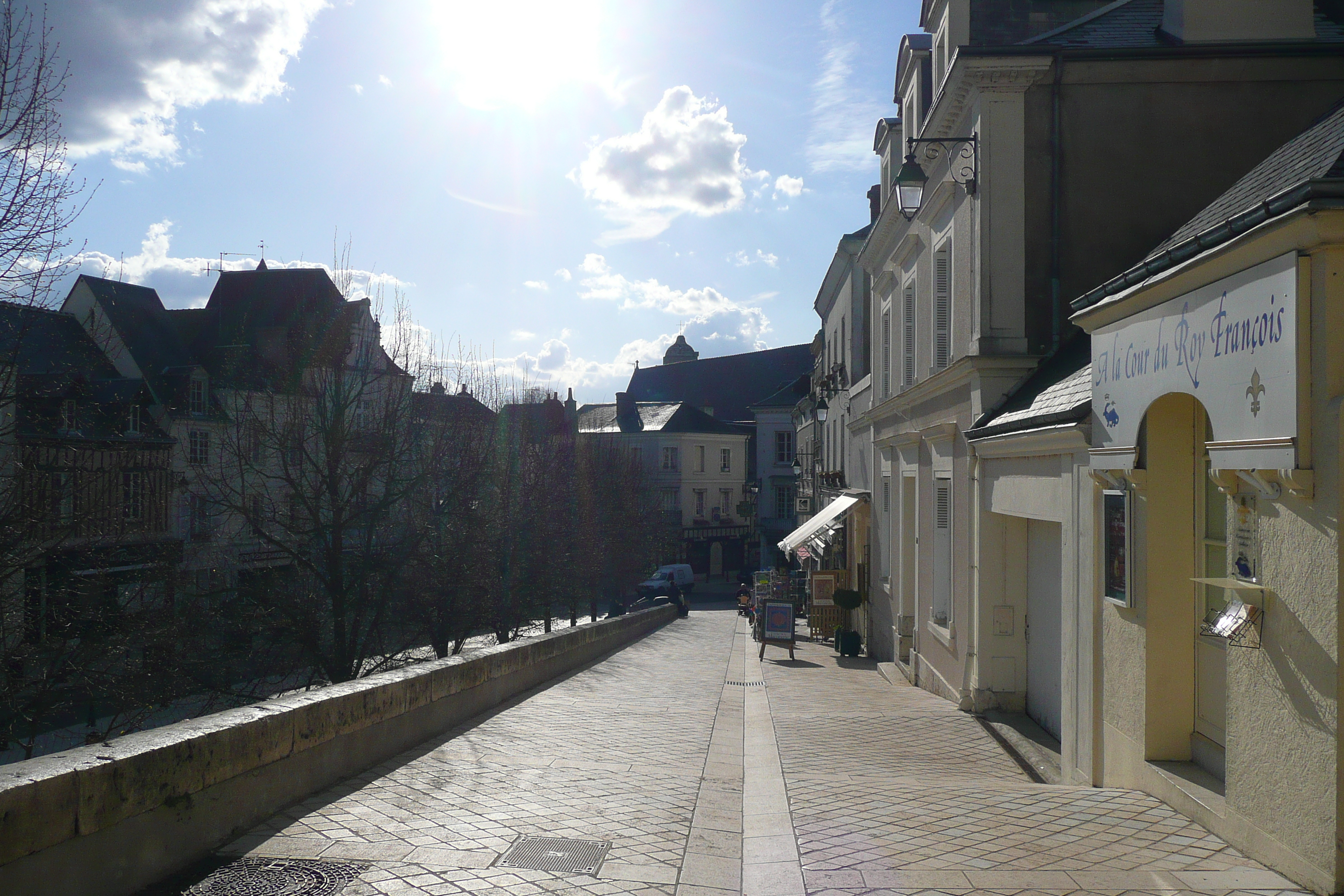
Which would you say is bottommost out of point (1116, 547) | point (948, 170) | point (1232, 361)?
point (1116, 547)

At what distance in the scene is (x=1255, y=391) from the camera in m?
4.48

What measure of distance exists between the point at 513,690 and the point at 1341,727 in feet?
27.8

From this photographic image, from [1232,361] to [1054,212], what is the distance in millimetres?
6700

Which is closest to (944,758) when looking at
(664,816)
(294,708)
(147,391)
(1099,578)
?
(1099,578)

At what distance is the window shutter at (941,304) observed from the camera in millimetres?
13289

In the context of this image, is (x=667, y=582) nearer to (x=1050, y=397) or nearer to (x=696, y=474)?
(x=696, y=474)

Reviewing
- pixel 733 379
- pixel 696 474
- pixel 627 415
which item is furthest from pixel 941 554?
pixel 733 379

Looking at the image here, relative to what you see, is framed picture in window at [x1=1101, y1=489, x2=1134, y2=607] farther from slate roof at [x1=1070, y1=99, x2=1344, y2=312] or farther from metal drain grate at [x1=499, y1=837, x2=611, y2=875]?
metal drain grate at [x1=499, y1=837, x2=611, y2=875]

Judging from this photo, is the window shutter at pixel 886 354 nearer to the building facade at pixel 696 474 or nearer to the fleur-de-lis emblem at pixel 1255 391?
the fleur-de-lis emblem at pixel 1255 391

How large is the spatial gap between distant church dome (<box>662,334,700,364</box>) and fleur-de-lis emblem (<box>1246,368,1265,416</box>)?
8617 cm

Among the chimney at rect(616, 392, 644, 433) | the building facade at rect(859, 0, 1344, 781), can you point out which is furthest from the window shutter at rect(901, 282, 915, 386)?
the chimney at rect(616, 392, 644, 433)

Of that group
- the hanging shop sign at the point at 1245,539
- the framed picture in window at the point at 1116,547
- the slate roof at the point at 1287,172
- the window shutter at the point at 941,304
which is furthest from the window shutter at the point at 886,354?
the hanging shop sign at the point at 1245,539

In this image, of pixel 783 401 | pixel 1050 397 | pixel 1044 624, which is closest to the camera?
pixel 1050 397

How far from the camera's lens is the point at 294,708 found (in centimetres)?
572
